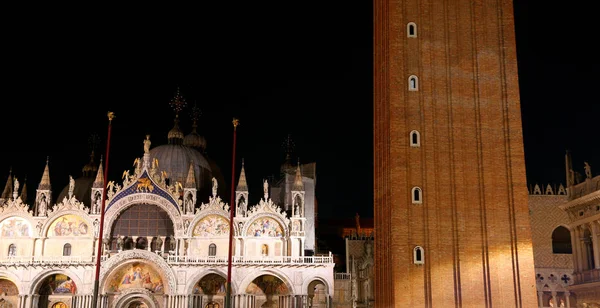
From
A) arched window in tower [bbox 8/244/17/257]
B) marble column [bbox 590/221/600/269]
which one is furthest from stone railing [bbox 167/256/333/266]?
marble column [bbox 590/221/600/269]

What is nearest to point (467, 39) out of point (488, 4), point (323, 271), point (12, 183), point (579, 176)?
point (488, 4)

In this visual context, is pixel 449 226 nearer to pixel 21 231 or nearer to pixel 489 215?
pixel 489 215

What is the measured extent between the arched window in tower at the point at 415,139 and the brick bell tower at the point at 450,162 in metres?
0.05

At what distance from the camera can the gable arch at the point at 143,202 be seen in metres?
52.7

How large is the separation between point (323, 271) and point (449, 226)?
20.2 meters

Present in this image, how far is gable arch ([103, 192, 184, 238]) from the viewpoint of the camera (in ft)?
173

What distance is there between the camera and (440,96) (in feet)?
Answer: 110

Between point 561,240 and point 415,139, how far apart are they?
89.0ft

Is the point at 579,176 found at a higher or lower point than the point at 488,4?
lower

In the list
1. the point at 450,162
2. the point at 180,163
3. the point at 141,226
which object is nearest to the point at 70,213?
the point at 141,226

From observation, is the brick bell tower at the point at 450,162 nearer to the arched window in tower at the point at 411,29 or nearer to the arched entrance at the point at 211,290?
the arched window in tower at the point at 411,29

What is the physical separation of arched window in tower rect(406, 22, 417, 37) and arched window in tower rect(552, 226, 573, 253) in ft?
88.1

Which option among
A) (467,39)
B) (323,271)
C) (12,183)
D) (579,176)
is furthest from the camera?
(12,183)

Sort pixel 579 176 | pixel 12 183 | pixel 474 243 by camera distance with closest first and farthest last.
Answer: pixel 474 243
pixel 579 176
pixel 12 183
